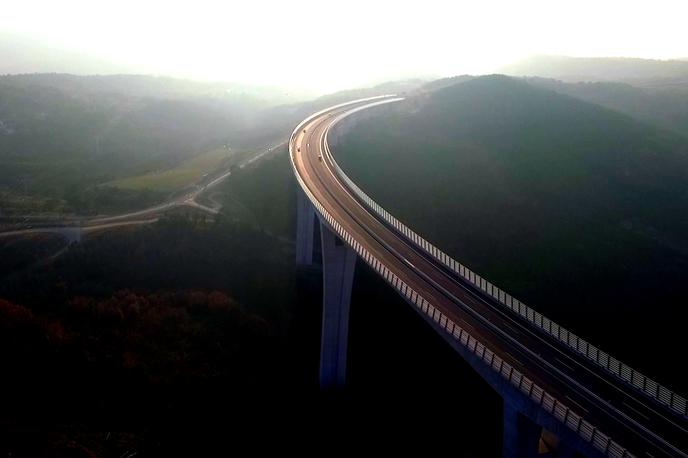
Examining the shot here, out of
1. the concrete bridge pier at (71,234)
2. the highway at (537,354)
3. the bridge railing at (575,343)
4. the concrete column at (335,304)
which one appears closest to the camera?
the highway at (537,354)

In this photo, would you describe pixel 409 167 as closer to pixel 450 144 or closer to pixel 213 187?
pixel 450 144

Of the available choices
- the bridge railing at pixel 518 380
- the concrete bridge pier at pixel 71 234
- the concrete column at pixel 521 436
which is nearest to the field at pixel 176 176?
the concrete bridge pier at pixel 71 234

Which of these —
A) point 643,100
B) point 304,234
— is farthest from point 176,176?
point 643,100

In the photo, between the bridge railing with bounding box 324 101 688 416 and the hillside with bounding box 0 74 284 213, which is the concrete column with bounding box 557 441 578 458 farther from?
the hillside with bounding box 0 74 284 213

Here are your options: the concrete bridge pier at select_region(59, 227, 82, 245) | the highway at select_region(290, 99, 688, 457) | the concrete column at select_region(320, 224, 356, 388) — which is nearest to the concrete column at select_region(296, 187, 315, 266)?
the highway at select_region(290, 99, 688, 457)

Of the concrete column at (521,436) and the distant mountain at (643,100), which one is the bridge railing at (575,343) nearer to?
the concrete column at (521,436)

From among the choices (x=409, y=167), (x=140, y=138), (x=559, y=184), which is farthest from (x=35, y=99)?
(x=559, y=184)

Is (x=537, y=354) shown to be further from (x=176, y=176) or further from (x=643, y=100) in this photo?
(x=643, y=100)
